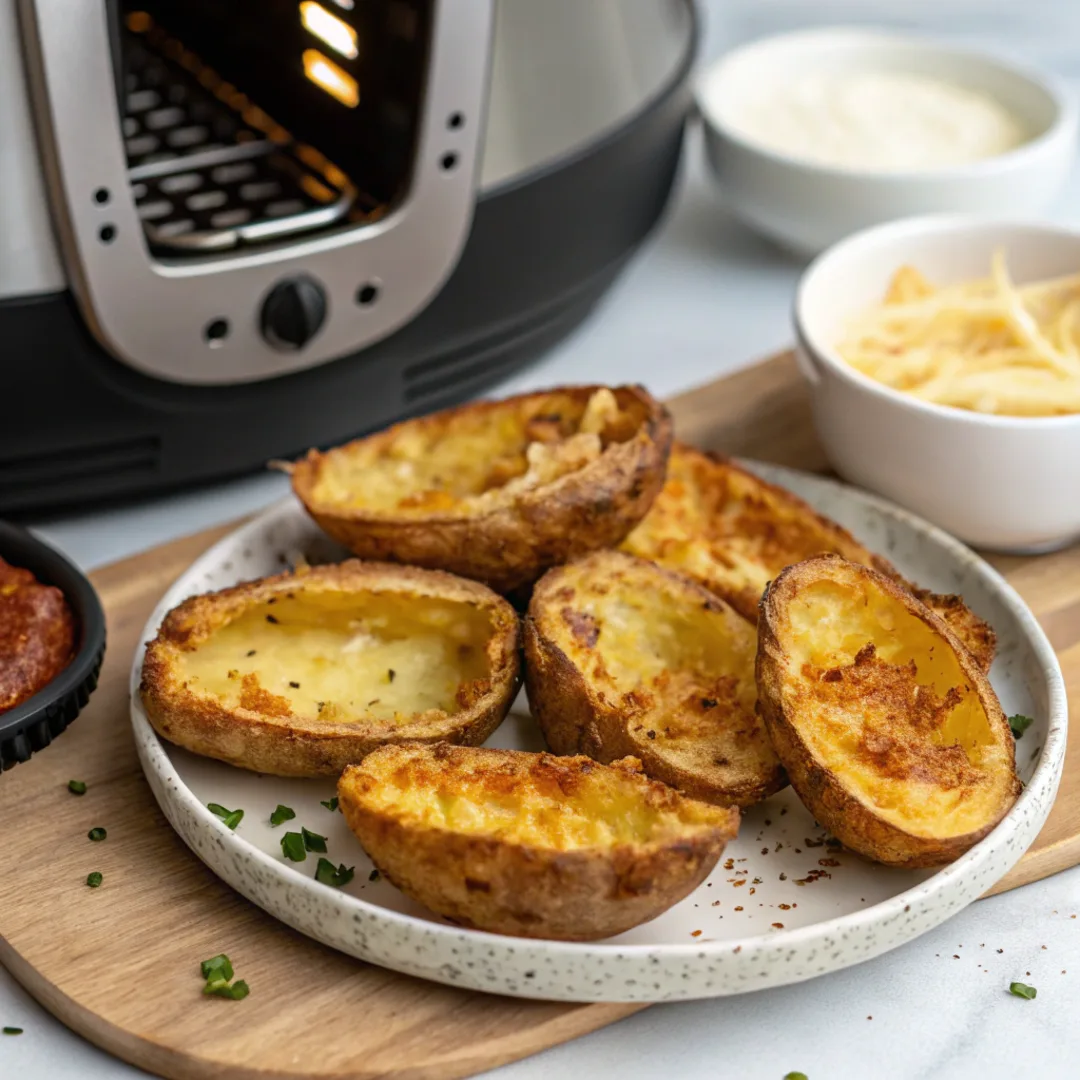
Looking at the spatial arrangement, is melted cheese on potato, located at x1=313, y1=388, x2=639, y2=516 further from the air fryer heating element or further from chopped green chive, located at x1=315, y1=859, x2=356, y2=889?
chopped green chive, located at x1=315, y1=859, x2=356, y2=889

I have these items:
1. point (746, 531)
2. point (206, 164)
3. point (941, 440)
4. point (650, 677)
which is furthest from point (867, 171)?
point (650, 677)

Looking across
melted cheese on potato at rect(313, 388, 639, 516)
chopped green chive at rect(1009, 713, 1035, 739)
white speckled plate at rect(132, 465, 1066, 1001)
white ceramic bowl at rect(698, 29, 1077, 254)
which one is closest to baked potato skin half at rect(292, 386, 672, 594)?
melted cheese on potato at rect(313, 388, 639, 516)

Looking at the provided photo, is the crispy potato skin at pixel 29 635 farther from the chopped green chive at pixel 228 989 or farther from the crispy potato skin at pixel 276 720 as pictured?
the chopped green chive at pixel 228 989

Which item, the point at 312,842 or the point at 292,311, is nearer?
the point at 312,842

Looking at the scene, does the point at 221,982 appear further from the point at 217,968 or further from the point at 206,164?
Answer: the point at 206,164

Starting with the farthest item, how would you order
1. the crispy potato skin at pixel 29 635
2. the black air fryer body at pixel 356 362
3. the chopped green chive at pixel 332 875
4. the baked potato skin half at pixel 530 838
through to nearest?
the black air fryer body at pixel 356 362, the crispy potato skin at pixel 29 635, the chopped green chive at pixel 332 875, the baked potato skin half at pixel 530 838

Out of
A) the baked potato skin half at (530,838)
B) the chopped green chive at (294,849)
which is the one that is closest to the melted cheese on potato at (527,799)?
the baked potato skin half at (530,838)
